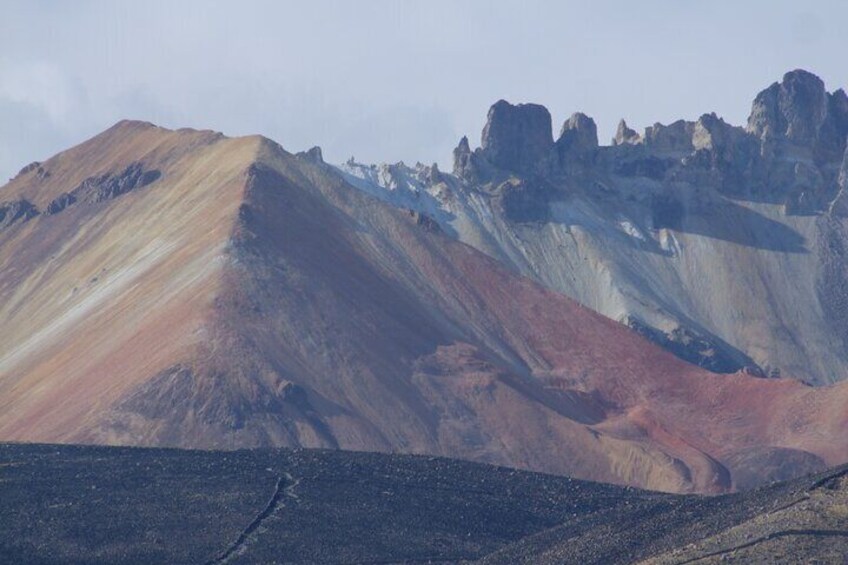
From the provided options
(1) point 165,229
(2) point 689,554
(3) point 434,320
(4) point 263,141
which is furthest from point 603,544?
(4) point 263,141

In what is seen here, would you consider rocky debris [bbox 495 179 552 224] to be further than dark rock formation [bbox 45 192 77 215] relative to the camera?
Yes

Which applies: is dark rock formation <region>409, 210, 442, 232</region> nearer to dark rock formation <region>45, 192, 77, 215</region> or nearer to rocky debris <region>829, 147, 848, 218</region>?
dark rock formation <region>45, 192, 77, 215</region>

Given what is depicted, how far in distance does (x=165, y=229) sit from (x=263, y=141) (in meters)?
14.6

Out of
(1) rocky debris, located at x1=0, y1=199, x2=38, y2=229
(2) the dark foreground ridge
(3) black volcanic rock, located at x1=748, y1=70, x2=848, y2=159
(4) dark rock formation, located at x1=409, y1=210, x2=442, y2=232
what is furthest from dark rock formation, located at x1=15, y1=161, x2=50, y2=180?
(2) the dark foreground ridge

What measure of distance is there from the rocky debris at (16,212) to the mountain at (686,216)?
2997 centimetres

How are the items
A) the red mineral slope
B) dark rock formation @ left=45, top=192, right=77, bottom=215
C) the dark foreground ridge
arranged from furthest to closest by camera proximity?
dark rock formation @ left=45, top=192, right=77, bottom=215 < the red mineral slope < the dark foreground ridge

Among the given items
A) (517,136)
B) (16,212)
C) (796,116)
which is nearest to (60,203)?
(16,212)

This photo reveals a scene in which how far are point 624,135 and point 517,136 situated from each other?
1579 centimetres

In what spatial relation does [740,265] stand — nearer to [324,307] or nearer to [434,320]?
[434,320]

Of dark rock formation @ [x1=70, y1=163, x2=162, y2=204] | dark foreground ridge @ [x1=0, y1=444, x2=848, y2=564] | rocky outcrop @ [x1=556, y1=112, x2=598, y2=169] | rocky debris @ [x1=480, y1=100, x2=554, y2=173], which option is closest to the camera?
dark foreground ridge @ [x1=0, y1=444, x2=848, y2=564]

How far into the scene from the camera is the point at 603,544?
5850 centimetres

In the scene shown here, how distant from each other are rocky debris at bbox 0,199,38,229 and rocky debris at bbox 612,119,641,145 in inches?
2350

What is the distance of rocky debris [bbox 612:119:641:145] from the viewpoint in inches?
7702

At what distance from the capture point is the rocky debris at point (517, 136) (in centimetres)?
18438
